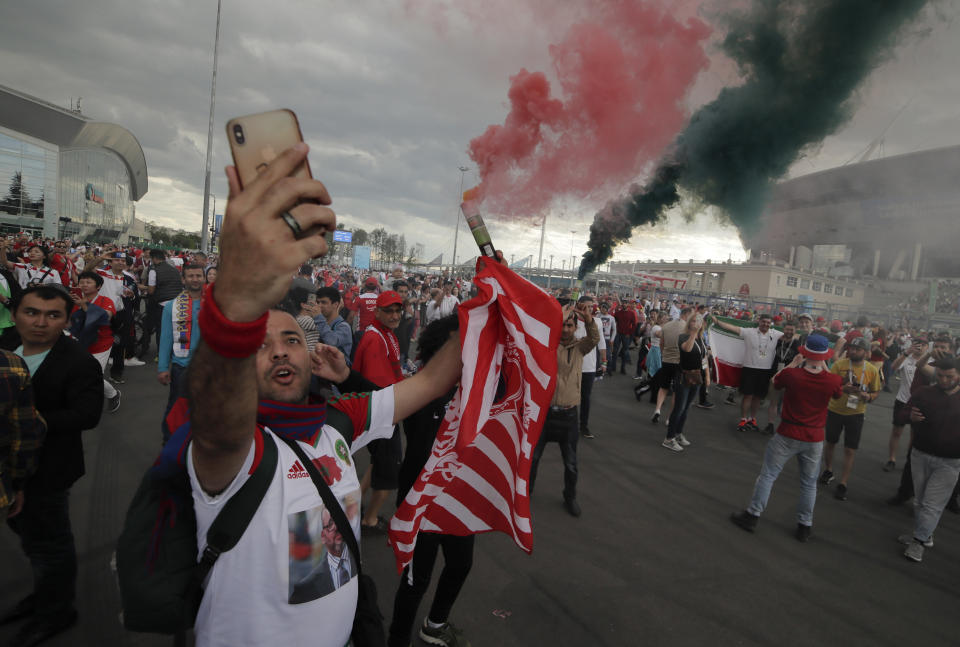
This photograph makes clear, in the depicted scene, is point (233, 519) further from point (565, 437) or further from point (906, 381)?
point (906, 381)

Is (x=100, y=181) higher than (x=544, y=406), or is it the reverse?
(x=100, y=181)

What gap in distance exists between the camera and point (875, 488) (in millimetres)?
6402

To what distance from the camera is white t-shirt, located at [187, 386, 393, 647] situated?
120 cm

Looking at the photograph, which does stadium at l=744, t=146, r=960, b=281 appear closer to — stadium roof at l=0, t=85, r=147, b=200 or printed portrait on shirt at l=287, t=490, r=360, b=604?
printed portrait on shirt at l=287, t=490, r=360, b=604

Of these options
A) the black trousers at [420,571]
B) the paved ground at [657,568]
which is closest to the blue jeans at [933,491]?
the paved ground at [657,568]

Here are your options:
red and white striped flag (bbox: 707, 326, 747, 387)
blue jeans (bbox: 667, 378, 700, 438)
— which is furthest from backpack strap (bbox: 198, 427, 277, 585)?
red and white striped flag (bbox: 707, 326, 747, 387)

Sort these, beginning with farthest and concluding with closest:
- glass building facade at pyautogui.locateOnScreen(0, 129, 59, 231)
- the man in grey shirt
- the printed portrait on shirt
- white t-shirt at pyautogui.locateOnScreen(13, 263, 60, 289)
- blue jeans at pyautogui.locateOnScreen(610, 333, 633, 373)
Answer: glass building facade at pyautogui.locateOnScreen(0, 129, 59, 231), blue jeans at pyautogui.locateOnScreen(610, 333, 633, 373), white t-shirt at pyautogui.locateOnScreen(13, 263, 60, 289), the man in grey shirt, the printed portrait on shirt

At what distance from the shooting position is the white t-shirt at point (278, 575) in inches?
47.3

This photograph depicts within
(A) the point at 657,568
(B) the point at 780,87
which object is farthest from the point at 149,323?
(B) the point at 780,87

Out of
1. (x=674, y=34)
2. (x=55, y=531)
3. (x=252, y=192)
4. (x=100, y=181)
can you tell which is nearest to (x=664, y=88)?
(x=674, y=34)

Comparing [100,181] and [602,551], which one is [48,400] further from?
[100,181]

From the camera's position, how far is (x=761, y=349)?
345 inches

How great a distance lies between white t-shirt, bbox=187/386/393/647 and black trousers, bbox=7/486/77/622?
2154mm

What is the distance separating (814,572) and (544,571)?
2548 millimetres
